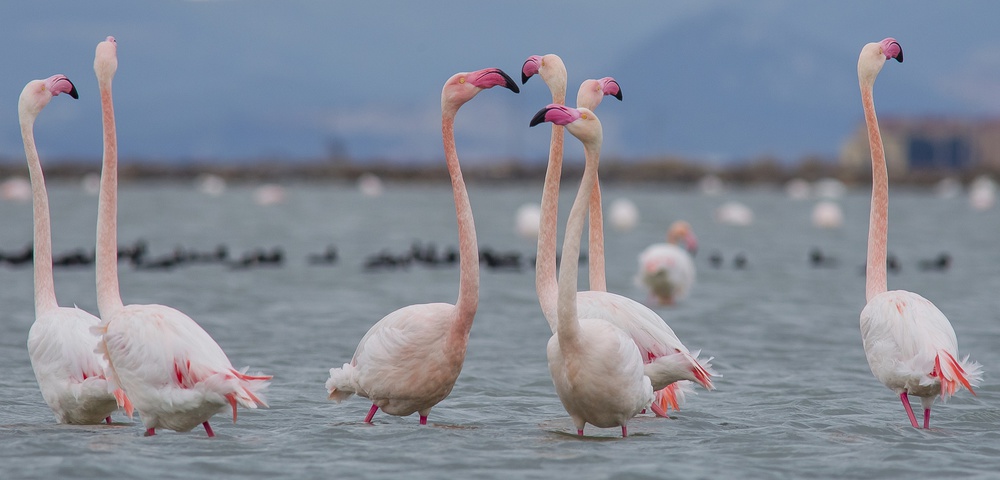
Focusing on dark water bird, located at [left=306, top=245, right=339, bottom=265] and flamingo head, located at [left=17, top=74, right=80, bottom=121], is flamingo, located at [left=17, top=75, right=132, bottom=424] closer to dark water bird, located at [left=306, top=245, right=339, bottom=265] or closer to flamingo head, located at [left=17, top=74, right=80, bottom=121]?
flamingo head, located at [left=17, top=74, right=80, bottom=121]

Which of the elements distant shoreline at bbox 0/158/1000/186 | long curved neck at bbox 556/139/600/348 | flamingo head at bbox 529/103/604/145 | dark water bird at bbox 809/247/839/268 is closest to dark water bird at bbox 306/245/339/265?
dark water bird at bbox 809/247/839/268

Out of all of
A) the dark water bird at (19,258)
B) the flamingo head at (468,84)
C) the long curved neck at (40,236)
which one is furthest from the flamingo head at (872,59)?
the dark water bird at (19,258)

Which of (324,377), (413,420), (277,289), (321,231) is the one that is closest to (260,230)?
(321,231)

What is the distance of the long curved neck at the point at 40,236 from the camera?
8516mm

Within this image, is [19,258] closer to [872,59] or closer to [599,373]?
[872,59]

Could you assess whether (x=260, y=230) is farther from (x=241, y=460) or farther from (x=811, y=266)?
(x=241, y=460)

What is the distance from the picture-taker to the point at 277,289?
1889 centimetres

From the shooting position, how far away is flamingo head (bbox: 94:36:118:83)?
27.2 feet

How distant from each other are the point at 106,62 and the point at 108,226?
1.07 meters

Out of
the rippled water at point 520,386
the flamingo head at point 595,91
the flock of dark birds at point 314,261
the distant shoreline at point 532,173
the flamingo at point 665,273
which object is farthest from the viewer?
the distant shoreline at point 532,173

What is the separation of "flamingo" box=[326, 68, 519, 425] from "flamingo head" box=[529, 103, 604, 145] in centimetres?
72

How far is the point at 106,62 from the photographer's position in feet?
27.3

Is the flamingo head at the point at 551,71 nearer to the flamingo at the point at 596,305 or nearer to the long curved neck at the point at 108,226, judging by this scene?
the flamingo at the point at 596,305

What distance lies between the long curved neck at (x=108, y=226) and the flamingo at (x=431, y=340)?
1.60 meters
